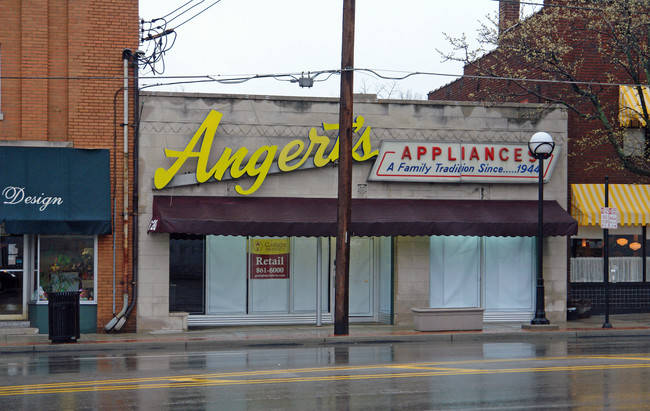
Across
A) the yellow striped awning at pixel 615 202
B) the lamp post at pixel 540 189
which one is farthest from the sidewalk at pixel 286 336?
the yellow striped awning at pixel 615 202

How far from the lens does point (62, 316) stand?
17.9 meters

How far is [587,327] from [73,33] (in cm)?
1480

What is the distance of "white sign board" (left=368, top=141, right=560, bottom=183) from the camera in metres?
21.5

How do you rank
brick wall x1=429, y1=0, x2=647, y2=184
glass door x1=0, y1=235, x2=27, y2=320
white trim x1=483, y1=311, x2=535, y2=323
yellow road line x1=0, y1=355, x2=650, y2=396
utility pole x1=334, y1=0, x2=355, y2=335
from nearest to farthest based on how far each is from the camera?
yellow road line x1=0, y1=355, x2=650, y2=396, utility pole x1=334, y1=0, x2=355, y2=335, glass door x1=0, y1=235, x2=27, y2=320, white trim x1=483, y1=311, x2=535, y2=323, brick wall x1=429, y1=0, x2=647, y2=184

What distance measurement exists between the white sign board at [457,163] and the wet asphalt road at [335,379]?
19.1ft

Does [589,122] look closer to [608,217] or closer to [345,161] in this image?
[608,217]

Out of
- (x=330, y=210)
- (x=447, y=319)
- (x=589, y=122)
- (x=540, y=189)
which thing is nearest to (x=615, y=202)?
(x=589, y=122)

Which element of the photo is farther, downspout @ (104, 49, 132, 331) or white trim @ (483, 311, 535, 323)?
white trim @ (483, 311, 535, 323)

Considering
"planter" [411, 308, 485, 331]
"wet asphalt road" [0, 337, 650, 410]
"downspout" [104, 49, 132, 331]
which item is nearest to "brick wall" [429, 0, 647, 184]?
"planter" [411, 308, 485, 331]

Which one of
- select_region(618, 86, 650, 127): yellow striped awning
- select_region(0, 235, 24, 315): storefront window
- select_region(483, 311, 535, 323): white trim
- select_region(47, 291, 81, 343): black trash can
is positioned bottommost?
select_region(483, 311, 535, 323): white trim

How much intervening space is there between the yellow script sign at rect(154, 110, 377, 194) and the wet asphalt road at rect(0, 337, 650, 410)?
4.95m

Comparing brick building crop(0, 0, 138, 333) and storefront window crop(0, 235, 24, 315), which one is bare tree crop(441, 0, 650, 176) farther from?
storefront window crop(0, 235, 24, 315)

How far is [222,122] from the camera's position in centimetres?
2070

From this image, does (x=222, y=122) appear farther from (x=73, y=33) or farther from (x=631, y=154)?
(x=631, y=154)
